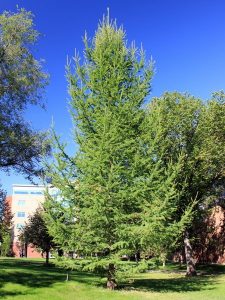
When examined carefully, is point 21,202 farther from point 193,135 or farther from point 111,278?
point 111,278

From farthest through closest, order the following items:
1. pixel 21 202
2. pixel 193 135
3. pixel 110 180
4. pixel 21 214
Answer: pixel 21 202 → pixel 21 214 → pixel 193 135 → pixel 110 180

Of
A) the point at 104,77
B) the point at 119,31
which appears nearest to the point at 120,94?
the point at 104,77

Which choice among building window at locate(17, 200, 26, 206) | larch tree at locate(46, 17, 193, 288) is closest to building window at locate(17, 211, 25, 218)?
building window at locate(17, 200, 26, 206)

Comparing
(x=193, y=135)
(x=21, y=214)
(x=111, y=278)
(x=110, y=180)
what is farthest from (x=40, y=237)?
(x=21, y=214)

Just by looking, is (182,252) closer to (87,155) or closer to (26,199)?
(87,155)

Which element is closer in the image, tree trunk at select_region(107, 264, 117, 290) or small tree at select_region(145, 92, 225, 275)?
tree trunk at select_region(107, 264, 117, 290)

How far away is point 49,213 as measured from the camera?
61.1 feet

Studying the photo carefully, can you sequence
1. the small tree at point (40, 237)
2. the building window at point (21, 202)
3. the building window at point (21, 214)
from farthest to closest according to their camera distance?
1. the building window at point (21, 202)
2. the building window at point (21, 214)
3. the small tree at point (40, 237)

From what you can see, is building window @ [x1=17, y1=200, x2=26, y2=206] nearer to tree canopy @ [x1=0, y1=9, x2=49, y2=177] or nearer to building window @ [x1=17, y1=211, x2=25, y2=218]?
building window @ [x1=17, y1=211, x2=25, y2=218]

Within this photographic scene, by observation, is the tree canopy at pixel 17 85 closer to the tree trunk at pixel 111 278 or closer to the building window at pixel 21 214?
the tree trunk at pixel 111 278

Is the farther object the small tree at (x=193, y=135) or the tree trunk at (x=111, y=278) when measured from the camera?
the small tree at (x=193, y=135)

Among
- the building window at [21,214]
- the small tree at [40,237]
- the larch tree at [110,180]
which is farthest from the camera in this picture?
the building window at [21,214]

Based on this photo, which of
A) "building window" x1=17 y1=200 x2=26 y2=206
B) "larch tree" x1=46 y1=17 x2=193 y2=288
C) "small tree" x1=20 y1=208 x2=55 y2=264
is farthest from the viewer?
"building window" x1=17 y1=200 x2=26 y2=206

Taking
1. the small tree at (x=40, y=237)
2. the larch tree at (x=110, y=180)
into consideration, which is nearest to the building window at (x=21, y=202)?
the small tree at (x=40, y=237)
